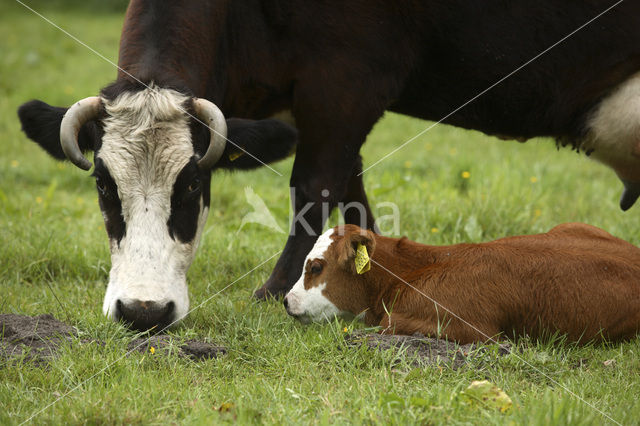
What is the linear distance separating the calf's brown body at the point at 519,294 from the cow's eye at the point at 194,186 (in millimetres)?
862

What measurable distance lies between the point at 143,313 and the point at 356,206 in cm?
216

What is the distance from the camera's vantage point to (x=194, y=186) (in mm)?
4016

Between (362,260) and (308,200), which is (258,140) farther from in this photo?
(362,260)

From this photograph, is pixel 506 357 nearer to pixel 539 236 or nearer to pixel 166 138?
pixel 539 236

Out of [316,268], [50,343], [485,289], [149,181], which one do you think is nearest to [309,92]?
[316,268]

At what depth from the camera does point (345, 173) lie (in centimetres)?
466

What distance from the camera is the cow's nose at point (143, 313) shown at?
12.0 feet

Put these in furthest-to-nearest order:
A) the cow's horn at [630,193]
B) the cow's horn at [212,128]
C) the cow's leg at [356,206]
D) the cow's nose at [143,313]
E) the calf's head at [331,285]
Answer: the cow's leg at [356,206], the cow's horn at [630,193], the calf's head at [331,285], the cow's horn at [212,128], the cow's nose at [143,313]

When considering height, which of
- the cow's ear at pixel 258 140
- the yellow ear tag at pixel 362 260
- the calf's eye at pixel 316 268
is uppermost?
the cow's ear at pixel 258 140

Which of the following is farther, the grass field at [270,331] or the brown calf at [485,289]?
the brown calf at [485,289]

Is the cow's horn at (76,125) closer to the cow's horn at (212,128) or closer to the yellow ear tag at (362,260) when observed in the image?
the cow's horn at (212,128)

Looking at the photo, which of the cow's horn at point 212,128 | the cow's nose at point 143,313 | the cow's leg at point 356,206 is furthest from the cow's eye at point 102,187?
the cow's leg at point 356,206

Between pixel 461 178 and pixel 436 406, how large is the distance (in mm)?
4389

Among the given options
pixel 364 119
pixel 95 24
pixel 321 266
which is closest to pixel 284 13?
pixel 364 119
